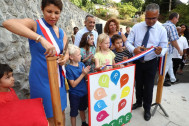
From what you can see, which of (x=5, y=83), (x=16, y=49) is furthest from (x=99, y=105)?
(x=16, y=49)

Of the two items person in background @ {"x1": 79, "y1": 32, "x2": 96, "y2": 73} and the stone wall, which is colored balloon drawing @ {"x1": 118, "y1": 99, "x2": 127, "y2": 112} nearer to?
person in background @ {"x1": 79, "y1": 32, "x2": 96, "y2": 73}

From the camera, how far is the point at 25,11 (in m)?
3.22

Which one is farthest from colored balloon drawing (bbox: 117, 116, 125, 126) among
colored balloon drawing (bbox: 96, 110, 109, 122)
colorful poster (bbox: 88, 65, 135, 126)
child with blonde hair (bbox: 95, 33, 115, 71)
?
child with blonde hair (bbox: 95, 33, 115, 71)

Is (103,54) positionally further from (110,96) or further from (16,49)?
(16,49)

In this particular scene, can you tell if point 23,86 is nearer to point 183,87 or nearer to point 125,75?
point 125,75

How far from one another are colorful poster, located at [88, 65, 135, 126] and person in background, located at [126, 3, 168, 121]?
54 centimetres

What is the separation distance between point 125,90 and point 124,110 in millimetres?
353

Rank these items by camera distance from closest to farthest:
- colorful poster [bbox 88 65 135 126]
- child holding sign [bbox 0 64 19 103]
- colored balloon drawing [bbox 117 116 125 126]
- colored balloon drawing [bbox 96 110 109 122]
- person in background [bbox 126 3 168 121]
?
child holding sign [bbox 0 64 19 103] → colorful poster [bbox 88 65 135 126] → colored balloon drawing [bbox 96 110 109 122] → colored balloon drawing [bbox 117 116 125 126] → person in background [bbox 126 3 168 121]

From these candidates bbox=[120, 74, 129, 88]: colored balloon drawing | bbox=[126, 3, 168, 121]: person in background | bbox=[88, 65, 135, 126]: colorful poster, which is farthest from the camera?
bbox=[126, 3, 168, 121]: person in background

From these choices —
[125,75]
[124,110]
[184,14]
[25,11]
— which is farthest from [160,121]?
[184,14]

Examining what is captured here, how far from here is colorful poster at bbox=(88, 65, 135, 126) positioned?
1.70 metres

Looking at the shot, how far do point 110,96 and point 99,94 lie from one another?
0.75 feet

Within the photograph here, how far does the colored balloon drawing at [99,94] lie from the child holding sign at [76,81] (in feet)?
1.02

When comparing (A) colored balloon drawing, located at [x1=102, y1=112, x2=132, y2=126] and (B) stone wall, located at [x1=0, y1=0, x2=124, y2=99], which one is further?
(B) stone wall, located at [x1=0, y1=0, x2=124, y2=99]
